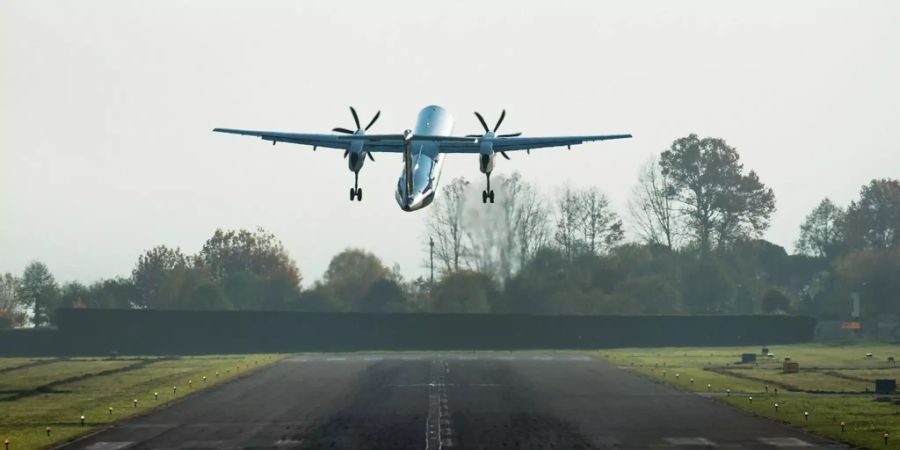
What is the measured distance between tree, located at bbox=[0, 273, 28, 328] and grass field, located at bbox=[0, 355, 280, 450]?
1511 inches

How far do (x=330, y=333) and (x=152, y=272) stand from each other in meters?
46.8

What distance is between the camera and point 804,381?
90688mm

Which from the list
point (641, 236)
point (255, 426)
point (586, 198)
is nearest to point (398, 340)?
point (586, 198)

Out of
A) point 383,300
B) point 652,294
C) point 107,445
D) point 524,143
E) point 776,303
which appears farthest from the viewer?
point 776,303

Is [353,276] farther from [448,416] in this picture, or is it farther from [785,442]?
[785,442]

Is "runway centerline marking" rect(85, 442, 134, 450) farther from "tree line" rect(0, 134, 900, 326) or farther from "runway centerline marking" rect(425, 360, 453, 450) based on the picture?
"tree line" rect(0, 134, 900, 326)

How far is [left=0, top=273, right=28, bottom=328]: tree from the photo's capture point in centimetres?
16350

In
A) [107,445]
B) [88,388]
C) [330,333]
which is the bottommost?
[107,445]

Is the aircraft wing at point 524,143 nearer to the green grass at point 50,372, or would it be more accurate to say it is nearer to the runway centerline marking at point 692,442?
the runway centerline marking at point 692,442

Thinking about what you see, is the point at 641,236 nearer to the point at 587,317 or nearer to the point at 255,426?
the point at 587,317

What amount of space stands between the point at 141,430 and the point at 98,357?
71.6m

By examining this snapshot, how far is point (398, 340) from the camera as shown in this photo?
141250mm

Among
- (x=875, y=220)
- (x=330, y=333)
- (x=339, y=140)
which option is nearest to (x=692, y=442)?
(x=339, y=140)

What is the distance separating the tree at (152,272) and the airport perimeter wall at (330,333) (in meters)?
22.1
